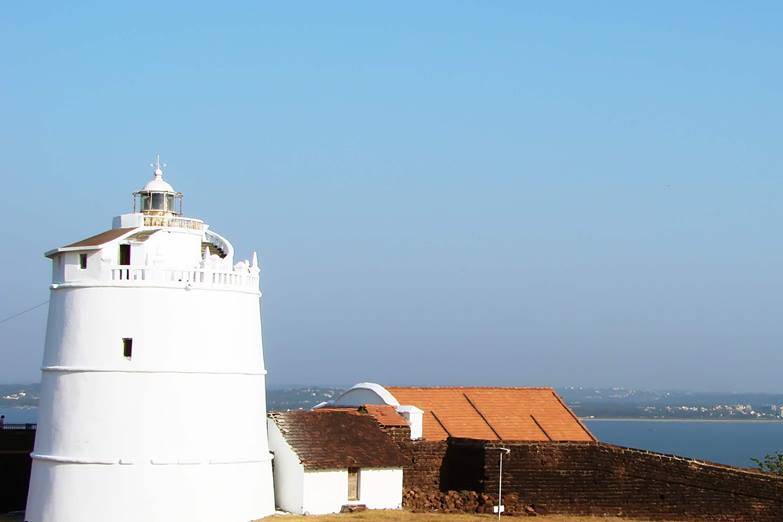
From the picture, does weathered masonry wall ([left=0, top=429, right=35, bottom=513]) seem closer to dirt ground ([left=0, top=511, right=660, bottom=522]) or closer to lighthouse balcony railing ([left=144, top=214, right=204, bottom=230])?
dirt ground ([left=0, top=511, right=660, bottom=522])

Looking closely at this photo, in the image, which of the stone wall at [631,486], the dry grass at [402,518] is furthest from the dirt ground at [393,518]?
the stone wall at [631,486]

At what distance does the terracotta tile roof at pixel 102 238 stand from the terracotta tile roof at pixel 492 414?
11252mm

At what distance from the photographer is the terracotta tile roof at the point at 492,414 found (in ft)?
128

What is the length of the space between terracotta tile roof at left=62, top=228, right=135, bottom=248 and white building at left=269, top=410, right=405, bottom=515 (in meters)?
6.55

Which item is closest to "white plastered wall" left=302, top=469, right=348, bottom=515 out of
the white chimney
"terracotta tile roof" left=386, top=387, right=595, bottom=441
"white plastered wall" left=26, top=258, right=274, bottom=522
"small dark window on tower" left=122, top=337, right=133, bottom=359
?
"white plastered wall" left=26, top=258, right=274, bottom=522

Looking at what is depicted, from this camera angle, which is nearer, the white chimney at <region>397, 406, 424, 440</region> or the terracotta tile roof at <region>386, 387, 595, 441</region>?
the white chimney at <region>397, 406, 424, 440</region>

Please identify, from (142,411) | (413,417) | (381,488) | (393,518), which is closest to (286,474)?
(381,488)

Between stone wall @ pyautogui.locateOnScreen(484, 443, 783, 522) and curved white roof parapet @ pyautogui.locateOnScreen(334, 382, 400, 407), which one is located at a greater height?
curved white roof parapet @ pyautogui.locateOnScreen(334, 382, 400, 407)

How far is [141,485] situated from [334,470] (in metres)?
5.41

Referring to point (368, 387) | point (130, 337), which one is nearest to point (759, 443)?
point (368, 387)

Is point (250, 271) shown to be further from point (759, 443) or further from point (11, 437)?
point (759, 443)

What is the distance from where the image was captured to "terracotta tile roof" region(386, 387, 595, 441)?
128 ft

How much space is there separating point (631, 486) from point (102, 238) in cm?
1598

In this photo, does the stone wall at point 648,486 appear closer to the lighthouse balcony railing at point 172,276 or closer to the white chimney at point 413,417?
the white chimney at point 413,417
